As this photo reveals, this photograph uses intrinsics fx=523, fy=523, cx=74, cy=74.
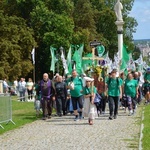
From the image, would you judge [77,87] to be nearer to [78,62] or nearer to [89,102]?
[89,102]

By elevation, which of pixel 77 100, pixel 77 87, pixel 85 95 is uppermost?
pixel 77 87

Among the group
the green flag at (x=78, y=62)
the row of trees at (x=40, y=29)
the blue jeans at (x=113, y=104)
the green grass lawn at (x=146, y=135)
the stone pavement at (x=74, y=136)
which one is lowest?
the stone pavement at (x=74, y=136)

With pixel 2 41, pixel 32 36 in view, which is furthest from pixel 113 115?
pixel 32 36

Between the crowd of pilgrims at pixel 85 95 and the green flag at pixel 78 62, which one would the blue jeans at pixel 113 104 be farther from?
the green flag at pixel 78 62

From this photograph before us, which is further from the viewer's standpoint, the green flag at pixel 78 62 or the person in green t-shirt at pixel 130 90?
the green flag at pixel 78 62

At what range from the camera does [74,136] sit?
1328 centimetres

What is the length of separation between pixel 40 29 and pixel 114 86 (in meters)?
41.8

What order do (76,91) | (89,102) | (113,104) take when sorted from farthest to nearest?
(113,104) → (76,91) → (89,102)

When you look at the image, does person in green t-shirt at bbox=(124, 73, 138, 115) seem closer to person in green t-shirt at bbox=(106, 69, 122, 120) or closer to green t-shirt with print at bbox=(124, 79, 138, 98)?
green t-shirt with print at bbox=(124, 79, 138, 98)

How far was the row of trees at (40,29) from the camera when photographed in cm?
5306

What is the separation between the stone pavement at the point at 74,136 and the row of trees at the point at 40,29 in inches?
1345

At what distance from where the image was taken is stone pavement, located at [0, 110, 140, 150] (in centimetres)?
1157

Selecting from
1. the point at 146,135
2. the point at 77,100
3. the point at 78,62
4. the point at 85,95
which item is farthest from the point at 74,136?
the point at 78,62

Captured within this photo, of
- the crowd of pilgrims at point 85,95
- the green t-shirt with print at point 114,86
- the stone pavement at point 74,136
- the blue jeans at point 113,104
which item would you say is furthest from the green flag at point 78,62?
the stone pavement at point 74,136
